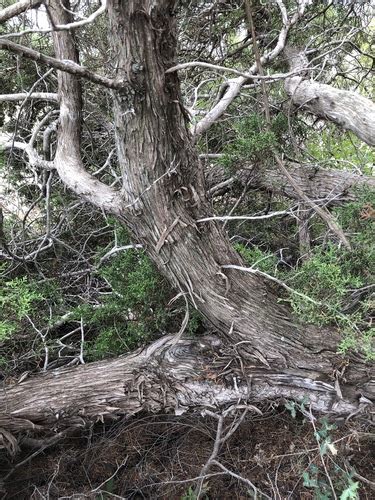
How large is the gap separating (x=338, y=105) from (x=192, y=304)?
1560 mm

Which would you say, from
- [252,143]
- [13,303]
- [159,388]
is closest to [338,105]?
[252,143]

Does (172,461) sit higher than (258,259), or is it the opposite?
(258,259)

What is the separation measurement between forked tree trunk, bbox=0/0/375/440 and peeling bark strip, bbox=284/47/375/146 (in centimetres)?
103

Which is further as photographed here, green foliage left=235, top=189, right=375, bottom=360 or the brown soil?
the brown soil

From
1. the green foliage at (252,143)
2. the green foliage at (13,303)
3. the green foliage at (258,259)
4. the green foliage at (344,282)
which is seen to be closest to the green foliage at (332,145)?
the green foliage at (252,143)

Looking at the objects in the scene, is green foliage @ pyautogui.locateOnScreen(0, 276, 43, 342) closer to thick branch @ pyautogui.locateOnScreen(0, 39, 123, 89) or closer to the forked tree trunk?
the forked tree trunk

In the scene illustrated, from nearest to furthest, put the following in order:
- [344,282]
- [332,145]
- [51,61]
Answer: [51,61]
[344,282]
[332,145]

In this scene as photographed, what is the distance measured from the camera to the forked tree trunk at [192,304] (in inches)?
71.5

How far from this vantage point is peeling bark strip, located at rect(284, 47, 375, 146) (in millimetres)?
2471

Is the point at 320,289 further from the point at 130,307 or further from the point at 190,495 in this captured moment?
the point at 190,495

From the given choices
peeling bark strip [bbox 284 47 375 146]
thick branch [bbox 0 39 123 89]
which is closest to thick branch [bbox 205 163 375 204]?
peeling bark strip [bbox 284 47 375 146]

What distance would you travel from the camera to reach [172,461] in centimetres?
321

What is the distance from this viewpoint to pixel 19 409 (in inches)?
100.0

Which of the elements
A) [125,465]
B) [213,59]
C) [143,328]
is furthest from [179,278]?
[213,59]
